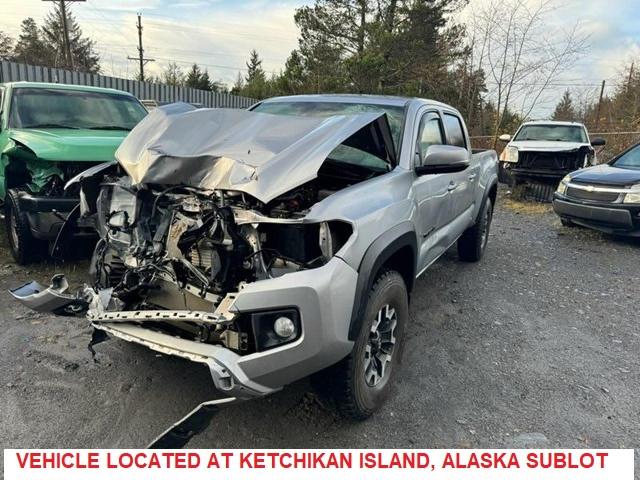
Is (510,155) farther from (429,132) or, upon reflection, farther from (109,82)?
(109,82)

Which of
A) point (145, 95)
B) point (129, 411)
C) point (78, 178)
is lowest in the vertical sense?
point (129, 411)

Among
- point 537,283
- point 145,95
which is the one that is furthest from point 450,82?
point 537,283

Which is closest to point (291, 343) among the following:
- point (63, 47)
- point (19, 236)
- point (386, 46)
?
point (19, 236)

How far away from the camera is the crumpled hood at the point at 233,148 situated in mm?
2465

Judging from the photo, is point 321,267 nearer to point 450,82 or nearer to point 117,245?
Answer: point 117,245

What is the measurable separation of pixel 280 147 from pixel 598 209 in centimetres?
603

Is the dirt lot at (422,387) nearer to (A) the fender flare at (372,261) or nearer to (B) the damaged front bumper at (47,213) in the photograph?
(B) the damaged front bumper at (47,213)

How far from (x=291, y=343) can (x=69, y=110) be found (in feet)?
17.1

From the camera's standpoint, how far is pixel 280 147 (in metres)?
2.68

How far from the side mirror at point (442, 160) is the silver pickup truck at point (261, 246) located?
0.01 metres

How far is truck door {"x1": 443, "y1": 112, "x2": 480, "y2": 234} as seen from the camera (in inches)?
171

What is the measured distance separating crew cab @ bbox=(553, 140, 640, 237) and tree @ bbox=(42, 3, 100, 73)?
82.4 ft

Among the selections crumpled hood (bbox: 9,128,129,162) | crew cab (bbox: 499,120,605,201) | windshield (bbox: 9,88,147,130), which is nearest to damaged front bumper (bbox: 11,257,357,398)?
crumpled hood (bbox: 9,128,129,162)

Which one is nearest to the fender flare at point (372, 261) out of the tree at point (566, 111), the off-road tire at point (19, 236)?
the off-road tire at point (19, 236)
